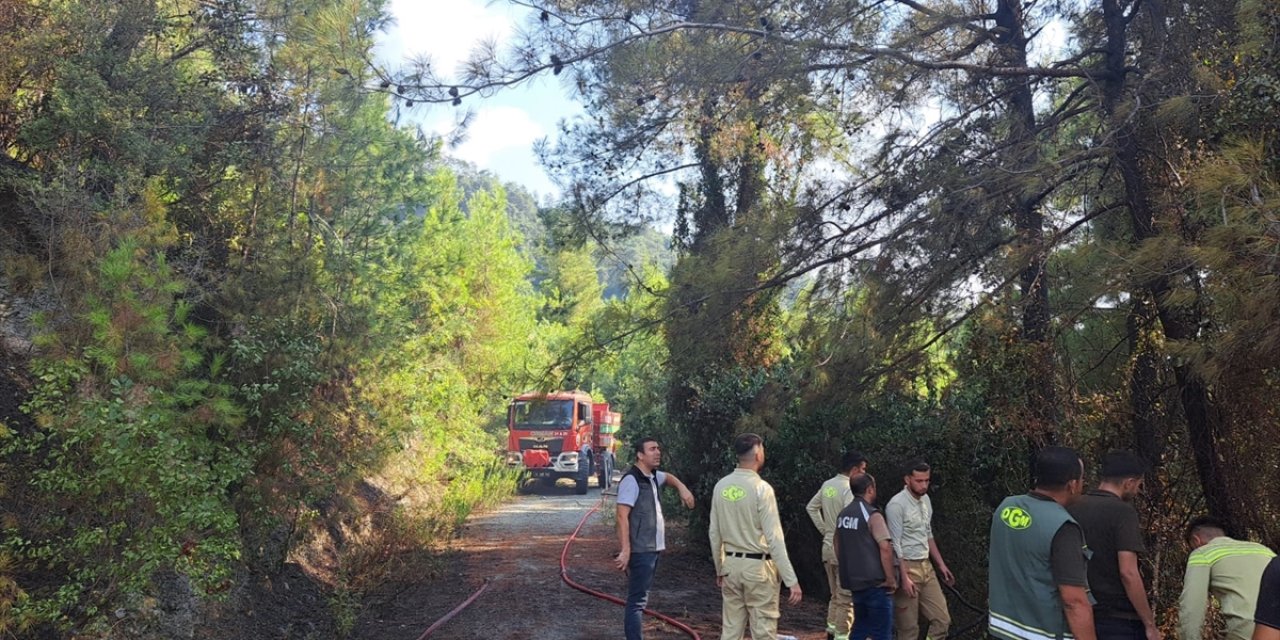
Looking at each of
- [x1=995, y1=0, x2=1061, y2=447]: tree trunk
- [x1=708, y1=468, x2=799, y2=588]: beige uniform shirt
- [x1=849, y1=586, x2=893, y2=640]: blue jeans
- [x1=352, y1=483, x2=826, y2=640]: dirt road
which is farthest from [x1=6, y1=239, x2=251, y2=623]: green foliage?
[x1=995, y1=0, x2=1061, y2=447]: tree trunk

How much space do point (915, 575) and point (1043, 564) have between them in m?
3.01

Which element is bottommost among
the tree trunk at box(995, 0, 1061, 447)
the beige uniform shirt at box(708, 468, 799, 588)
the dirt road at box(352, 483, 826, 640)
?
the dirt road at box(352, 483, 826, 640)

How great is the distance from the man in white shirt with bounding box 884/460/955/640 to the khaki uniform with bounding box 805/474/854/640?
15.8 inches

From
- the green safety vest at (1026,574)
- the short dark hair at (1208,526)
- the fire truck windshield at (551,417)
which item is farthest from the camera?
the fire truck windshield at (551,417)

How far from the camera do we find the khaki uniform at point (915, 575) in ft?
21.3

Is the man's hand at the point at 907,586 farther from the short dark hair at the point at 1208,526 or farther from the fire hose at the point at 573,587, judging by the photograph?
the short dark hair at the point at 1208,526

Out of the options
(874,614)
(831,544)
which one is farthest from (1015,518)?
(831,544)

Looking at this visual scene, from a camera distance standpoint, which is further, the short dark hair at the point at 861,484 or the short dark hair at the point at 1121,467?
the short dark hair at the point at 861,484

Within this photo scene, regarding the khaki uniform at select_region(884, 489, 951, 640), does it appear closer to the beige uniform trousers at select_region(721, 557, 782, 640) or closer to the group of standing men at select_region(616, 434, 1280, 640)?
the group of standing men at select_region(616, 434, 1280, 640)

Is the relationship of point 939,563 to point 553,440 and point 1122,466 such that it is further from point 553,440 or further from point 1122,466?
point 553,440

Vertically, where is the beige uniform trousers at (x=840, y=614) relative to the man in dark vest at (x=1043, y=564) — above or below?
below

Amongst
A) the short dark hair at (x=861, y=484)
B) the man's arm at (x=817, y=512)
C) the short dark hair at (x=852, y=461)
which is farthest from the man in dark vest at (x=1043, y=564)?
the man's arm at (x=817, y=512)

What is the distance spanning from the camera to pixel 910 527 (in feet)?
21.4

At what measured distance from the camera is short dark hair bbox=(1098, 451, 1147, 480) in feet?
13.5
